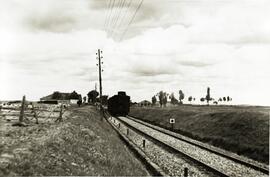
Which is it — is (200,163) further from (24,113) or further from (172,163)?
(24,113)

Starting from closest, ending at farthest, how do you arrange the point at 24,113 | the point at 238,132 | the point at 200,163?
the point at 200,163 < the point at 24,113 < the point at 238,132

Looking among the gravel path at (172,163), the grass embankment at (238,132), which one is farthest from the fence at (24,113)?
the grass embankment at (238,132)

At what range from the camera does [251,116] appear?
3141 cm

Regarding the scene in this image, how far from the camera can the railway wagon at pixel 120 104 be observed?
211 ft

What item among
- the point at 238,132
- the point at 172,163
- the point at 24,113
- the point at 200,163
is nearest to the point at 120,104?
the point at 238,132

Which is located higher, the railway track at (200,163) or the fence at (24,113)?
the fence at (24,113)

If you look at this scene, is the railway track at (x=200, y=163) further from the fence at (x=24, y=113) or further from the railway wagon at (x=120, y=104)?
the railway wagon at (x=120, y=104)

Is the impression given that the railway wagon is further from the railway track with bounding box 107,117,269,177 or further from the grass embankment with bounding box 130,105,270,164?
the railway track with bounding box 107,117,269,177

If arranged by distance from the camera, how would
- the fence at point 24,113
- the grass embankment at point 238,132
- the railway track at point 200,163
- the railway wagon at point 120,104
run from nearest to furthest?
the railway track at point 200,163 → the fence at point 24,113 → the grass embankment at point 238,132 → the railway wagon at point 120,104

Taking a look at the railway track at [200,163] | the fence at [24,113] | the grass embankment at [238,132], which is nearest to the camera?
the railway track at [200,163]

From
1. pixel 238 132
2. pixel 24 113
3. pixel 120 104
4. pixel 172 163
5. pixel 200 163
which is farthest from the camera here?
pixel 120 104

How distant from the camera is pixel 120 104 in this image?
6538cm

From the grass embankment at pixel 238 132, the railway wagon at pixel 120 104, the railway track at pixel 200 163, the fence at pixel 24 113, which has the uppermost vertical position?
the railway wagon at pixel 120 104

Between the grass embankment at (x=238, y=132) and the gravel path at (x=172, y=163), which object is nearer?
the gravel path at (x=172, y=163)
